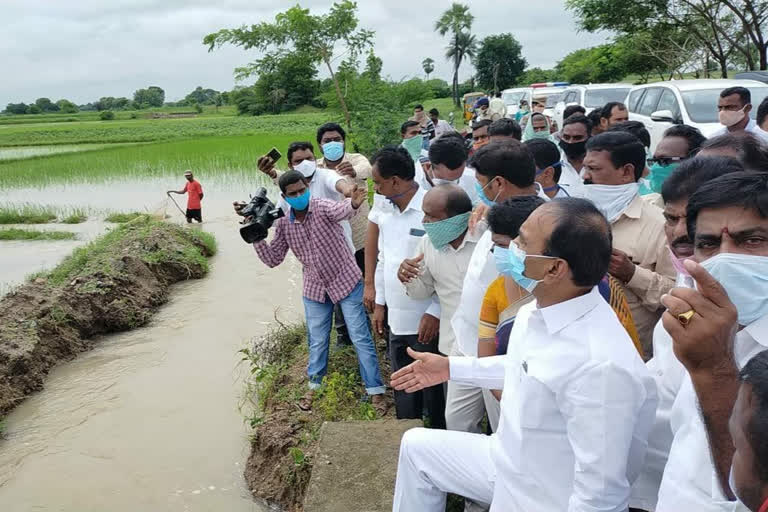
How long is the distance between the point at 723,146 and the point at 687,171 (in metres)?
0.61

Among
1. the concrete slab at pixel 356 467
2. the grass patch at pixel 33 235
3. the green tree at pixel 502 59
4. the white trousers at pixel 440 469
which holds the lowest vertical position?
the grass patch at pixel 33 235

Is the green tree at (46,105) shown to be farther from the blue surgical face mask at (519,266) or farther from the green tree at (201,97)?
the blue surgical face mask at (519,266)

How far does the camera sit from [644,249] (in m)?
2.71

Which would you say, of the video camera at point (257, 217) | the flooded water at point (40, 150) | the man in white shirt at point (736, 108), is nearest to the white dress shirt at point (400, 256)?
the video camera at point (257, 217)

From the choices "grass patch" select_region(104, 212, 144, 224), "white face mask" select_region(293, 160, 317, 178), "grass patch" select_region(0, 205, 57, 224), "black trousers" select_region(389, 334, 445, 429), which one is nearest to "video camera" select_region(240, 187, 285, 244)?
"white face mask" select_region(293, 160, 317, 178)

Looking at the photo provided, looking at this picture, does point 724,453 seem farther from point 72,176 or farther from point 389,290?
point 72,176

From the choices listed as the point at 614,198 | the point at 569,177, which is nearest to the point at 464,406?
the point at 614,198

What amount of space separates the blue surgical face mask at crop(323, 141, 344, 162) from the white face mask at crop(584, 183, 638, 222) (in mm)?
2817

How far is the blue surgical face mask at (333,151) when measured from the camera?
207 inches

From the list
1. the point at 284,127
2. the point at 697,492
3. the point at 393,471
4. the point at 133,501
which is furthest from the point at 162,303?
the point at 284,127

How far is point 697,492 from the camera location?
54.9 inches

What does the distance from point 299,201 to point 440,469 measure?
239 centimetres

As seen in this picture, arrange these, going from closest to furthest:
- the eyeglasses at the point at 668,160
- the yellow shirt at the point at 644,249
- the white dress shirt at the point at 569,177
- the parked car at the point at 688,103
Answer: the yellow shirt at the point at 644,249, the eyeglasses at the point at 668,160, the white dress shirt at the point at 569,177, the parked car at the point at 688,103

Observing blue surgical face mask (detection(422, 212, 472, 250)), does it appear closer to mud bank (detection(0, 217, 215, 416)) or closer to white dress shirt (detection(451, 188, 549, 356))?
white dress shirt (detection(451, 188, 549, 356))
